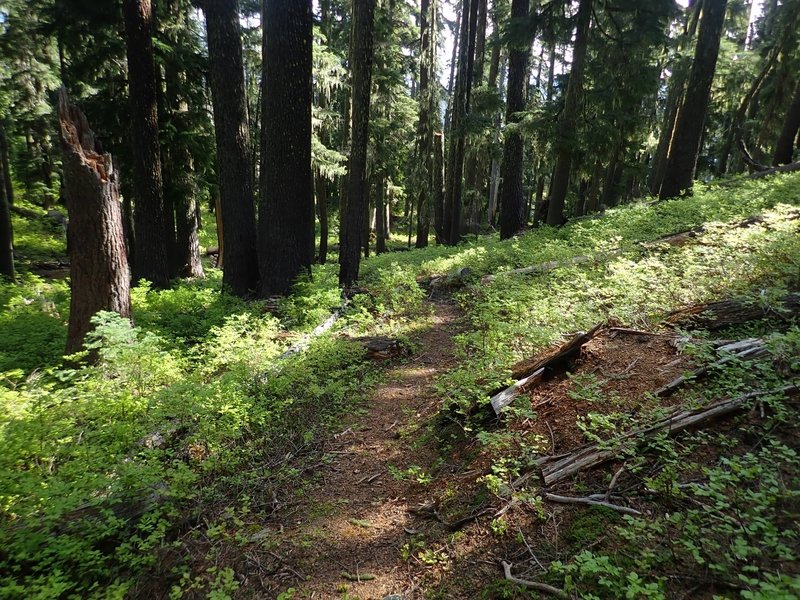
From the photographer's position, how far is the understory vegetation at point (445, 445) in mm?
2391

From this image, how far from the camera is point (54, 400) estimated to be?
13.4ft

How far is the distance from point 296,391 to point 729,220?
8436 mm

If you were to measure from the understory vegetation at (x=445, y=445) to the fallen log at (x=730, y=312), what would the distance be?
84 mm

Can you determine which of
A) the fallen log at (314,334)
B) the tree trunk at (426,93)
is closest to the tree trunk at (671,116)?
the tree trunk at (426,93)

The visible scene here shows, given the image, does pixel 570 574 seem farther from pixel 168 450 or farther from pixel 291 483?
pixel 168 450

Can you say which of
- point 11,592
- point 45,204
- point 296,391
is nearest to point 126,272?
point 296,391

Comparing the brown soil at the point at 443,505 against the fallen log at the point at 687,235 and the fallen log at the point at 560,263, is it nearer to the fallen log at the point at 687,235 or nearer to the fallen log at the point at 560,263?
the fallen log at the point at 560,263

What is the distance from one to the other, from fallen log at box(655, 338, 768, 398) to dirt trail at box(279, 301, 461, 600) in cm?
224

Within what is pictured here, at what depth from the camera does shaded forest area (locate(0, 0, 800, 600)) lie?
A: 107 inches

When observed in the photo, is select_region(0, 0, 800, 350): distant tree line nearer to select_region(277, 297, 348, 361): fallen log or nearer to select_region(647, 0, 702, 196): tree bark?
select_region(647, 0, 702, 196): tree bark

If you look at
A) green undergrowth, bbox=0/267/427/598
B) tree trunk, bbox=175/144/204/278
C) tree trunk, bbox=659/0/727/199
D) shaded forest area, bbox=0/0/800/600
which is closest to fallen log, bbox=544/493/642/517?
shaded forest area, bbox=0/0/800/600

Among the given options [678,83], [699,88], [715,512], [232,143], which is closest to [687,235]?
[699,88]

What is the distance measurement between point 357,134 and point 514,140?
247 inches

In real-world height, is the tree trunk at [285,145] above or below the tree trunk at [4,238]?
above
